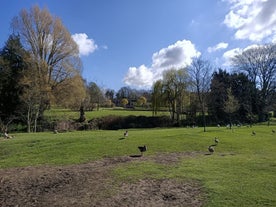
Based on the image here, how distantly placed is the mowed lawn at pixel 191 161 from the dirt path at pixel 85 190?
634mm

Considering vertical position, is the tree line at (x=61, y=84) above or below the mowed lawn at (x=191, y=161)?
above

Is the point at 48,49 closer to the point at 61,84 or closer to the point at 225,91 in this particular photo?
the point at 61,84

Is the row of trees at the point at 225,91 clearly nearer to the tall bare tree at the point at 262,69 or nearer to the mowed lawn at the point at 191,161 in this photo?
the tall bare tree at the point at 262,69

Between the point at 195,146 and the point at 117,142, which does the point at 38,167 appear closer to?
the point at 117,142

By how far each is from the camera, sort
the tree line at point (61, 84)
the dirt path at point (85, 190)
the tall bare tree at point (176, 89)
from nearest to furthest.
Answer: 1. the dirt path at point (85, 190)
2. the tree line at point (61, 84)
3. the tall bare tree at point (176, 89)

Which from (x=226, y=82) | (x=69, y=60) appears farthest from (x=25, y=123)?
(x=226, y=82)

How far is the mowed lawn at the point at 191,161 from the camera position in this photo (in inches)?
332

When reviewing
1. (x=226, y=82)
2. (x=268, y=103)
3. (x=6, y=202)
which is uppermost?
(x=226, y=82)

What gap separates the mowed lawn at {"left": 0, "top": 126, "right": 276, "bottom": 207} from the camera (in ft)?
27.7

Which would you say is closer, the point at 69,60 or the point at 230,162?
the point at 230,162

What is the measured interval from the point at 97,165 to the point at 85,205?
531cm

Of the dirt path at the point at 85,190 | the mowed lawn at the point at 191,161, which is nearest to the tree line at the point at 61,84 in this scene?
the mowed lawn at the point at 191,161

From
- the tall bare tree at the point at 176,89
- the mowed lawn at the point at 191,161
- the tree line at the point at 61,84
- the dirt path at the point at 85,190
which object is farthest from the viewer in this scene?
the tall bare tree at the point at 176,89

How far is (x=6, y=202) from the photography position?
8547 millimetres
